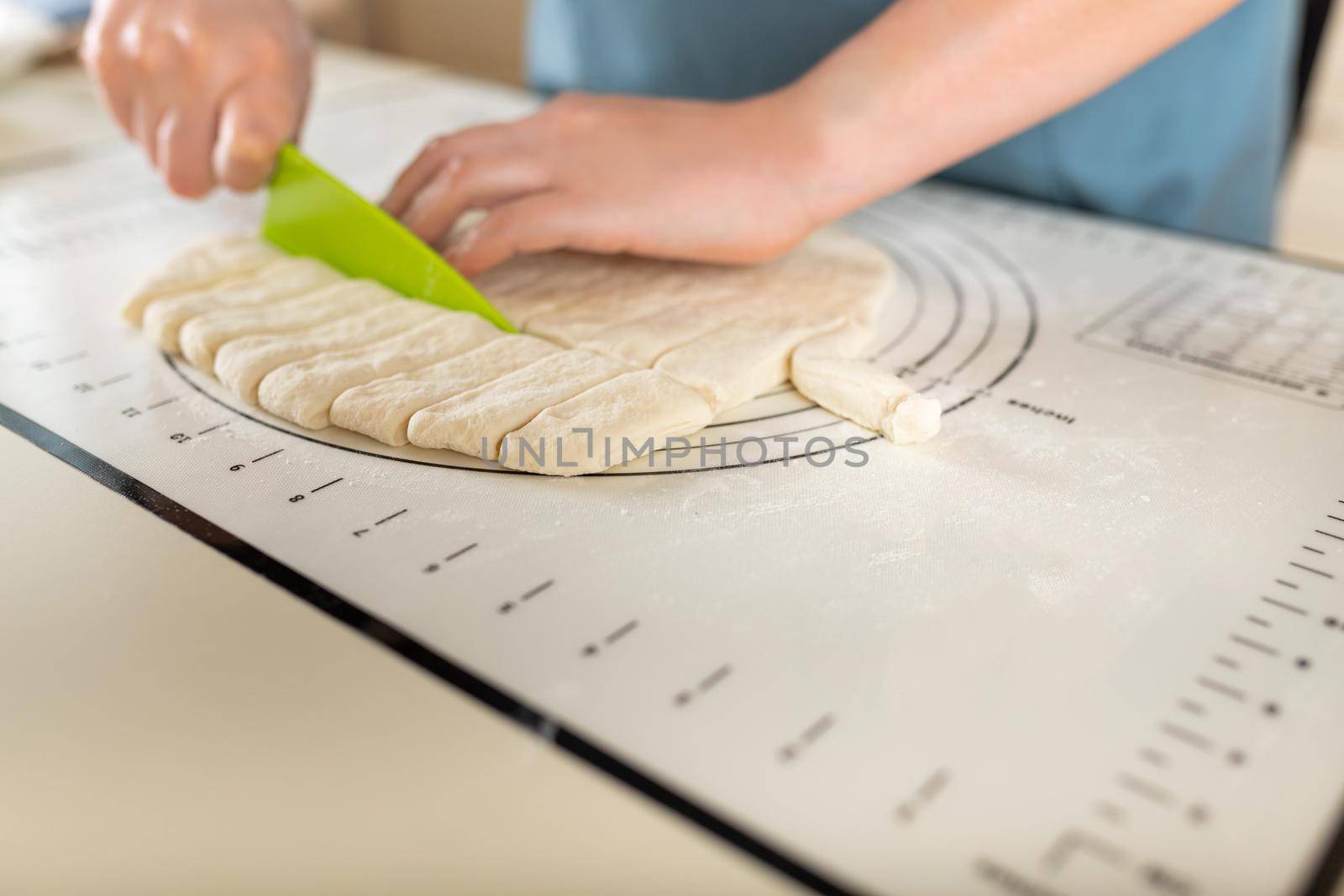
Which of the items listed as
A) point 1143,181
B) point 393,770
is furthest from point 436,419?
point 1143,181

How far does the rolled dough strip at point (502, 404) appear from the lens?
1.96ft

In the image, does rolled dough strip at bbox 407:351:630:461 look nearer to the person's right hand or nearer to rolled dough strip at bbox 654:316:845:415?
rolled dough strip at bbox 654:316:845:415

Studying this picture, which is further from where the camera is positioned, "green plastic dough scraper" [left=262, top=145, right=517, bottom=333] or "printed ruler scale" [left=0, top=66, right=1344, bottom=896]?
"green plastic dough scraper" [left=262, top=145, right=517, bottom=333]

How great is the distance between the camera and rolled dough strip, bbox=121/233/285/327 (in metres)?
0.76

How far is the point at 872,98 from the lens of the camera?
0.79m

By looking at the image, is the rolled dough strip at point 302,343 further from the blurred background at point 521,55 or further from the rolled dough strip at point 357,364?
the blurred background at point 521,55

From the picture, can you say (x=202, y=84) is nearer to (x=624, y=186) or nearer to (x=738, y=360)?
(x=624, y=186)

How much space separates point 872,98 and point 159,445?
56 centimetres

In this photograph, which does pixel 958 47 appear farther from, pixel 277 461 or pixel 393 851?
pixel 393 851

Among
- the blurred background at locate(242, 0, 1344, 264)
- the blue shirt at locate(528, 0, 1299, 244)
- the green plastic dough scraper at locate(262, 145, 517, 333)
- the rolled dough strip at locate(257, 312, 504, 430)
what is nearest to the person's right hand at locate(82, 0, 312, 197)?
the green plastic dough scraper at locate(262, 145, 517, 333)

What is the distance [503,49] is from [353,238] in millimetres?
1981

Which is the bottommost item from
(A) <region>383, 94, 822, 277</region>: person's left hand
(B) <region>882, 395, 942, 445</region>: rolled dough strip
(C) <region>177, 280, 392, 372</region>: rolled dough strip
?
(B) <region>882, 395, 942, 445</region>: rolled dough strip

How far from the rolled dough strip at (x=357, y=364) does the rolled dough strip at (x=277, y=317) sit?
62 millimetres

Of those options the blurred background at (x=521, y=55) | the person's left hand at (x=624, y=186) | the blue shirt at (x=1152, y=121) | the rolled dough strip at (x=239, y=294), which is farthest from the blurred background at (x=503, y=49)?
the rolled dough strip at (x=239, y=294)
